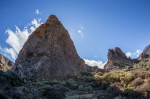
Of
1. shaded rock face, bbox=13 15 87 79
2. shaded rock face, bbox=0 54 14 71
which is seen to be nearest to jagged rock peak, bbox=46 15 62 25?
shaded rock face, bbox=13 15 87 79

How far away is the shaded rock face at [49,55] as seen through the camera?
53.6 feet

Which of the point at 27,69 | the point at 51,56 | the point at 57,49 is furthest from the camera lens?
the point at 57,49

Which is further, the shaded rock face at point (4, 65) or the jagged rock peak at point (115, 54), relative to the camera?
the jagged rock peak at point (115, 54)

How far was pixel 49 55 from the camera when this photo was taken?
1802 centimetres

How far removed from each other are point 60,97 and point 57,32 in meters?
15.6

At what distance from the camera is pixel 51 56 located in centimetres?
1812

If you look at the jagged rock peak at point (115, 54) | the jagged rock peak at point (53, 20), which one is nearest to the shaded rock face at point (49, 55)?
the jagged rock peak at point (53, 20)

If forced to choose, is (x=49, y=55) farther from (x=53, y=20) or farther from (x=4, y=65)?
(x=4, y=65)

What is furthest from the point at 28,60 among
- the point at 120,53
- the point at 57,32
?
the point at 120,53

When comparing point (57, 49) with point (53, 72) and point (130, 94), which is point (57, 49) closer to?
point (53, 72)

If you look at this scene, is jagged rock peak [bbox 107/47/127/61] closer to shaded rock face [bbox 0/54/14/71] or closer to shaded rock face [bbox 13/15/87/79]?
shaded rock face [bbox 0/54/14/71]

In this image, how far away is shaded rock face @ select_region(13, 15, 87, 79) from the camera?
643 inches

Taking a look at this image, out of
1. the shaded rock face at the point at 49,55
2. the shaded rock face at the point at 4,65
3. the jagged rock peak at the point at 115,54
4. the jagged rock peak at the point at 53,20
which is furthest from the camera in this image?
the jagged rock peak at the point at 115,54

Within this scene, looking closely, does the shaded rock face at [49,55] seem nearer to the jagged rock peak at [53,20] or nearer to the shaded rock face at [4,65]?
the jagged rock peak at [53,20]
